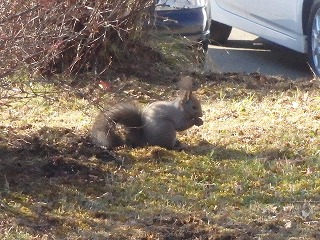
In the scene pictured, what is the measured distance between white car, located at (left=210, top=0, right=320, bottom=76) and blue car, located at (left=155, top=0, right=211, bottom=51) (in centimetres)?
82

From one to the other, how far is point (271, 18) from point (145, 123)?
4245 mm

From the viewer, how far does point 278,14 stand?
31.6 feet

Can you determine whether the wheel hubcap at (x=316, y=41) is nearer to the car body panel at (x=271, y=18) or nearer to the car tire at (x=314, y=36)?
the car tire at (x=314, y=36)

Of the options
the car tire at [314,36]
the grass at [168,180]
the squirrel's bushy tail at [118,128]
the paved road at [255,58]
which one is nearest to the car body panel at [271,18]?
the car tire at [314,36]

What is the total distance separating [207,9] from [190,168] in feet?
13.8

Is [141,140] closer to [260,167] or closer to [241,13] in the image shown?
[260,167]

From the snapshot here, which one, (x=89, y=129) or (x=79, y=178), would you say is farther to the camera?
(x=89, y=129)

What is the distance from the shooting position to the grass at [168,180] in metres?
4.58

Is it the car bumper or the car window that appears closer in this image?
the car bumper

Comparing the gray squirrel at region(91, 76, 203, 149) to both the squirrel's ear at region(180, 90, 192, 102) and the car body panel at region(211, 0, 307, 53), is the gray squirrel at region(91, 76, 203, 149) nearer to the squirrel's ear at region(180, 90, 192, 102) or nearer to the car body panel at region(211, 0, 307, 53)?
the squirrel's ear at region(180, 90, 192, 102)

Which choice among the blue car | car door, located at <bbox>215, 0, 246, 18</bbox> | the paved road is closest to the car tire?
the paved road

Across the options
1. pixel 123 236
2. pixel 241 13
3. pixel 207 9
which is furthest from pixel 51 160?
pixel 241 13

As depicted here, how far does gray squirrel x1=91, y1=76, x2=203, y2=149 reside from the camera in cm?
579

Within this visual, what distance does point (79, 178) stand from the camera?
5262 mm
